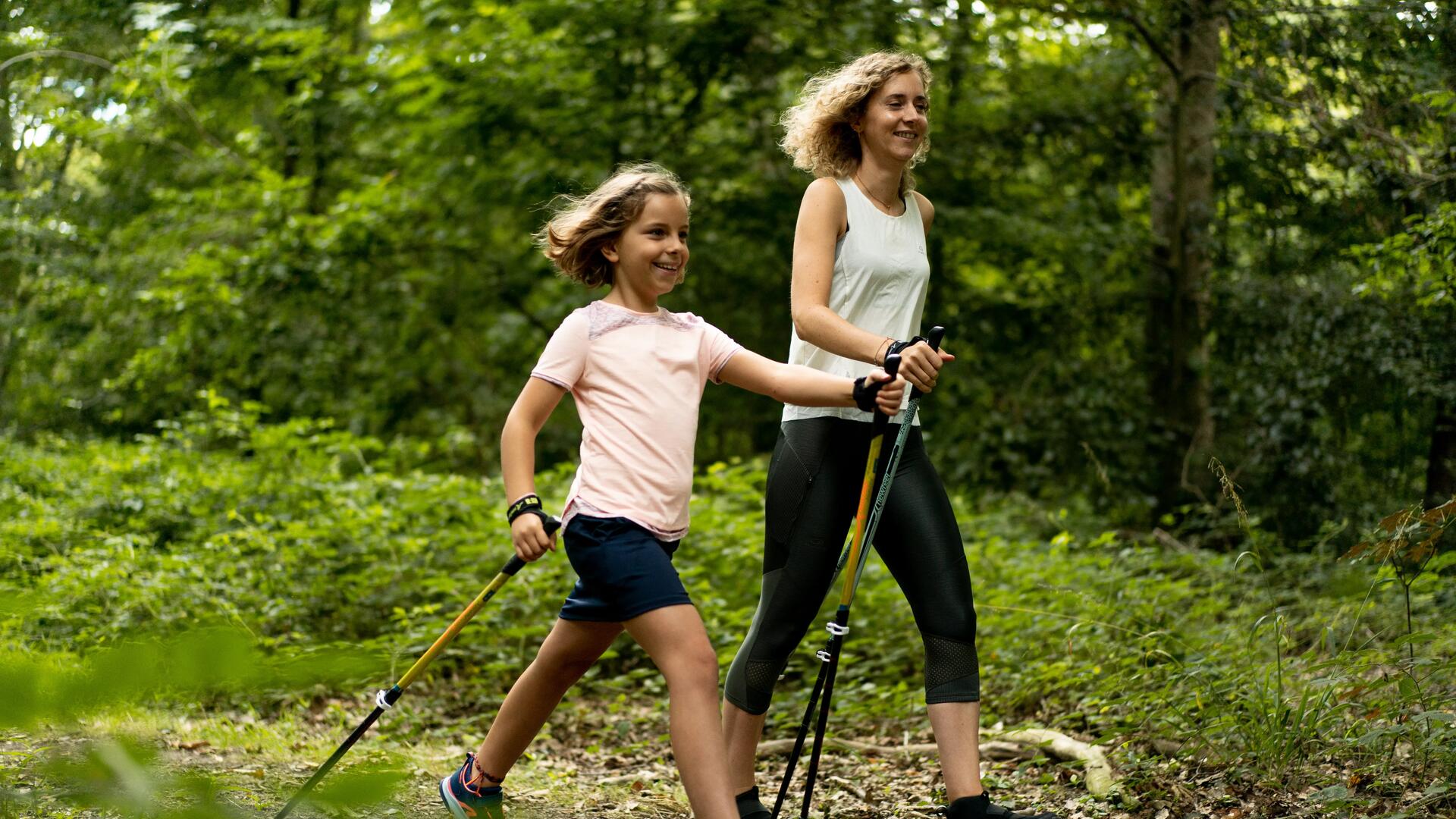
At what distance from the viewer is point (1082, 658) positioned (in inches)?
198

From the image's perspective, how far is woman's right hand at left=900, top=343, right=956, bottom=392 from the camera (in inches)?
112

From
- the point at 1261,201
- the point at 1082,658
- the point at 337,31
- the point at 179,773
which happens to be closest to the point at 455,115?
the point at 337,31

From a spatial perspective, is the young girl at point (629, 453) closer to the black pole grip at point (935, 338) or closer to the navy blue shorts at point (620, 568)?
the navy blue shorts at point (620, 568)

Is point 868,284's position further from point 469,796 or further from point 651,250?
point 469,796

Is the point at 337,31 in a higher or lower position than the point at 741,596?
higher

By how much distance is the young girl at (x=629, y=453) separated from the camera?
2746 millimetres

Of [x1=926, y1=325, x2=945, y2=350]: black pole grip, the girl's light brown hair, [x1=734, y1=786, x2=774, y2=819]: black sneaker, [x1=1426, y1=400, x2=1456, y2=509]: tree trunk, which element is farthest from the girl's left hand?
[x1=1426, y1=400, x2=1456, y2=509]: tree trunk

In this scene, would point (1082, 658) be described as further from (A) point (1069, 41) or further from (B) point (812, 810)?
(A) point (1069, 41)

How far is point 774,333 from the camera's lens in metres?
10.4

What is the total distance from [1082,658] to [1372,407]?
3.97 metres

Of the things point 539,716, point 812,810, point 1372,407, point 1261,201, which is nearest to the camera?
point 539,716

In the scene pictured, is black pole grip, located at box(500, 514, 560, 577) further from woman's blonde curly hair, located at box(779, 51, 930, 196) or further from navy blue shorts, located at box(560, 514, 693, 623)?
woman's blonde curly hair, located at box(779, 51, 930, 196)

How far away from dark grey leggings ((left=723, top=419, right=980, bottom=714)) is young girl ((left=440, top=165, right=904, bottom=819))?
23cm

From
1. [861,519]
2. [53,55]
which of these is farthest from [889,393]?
[53,55]
